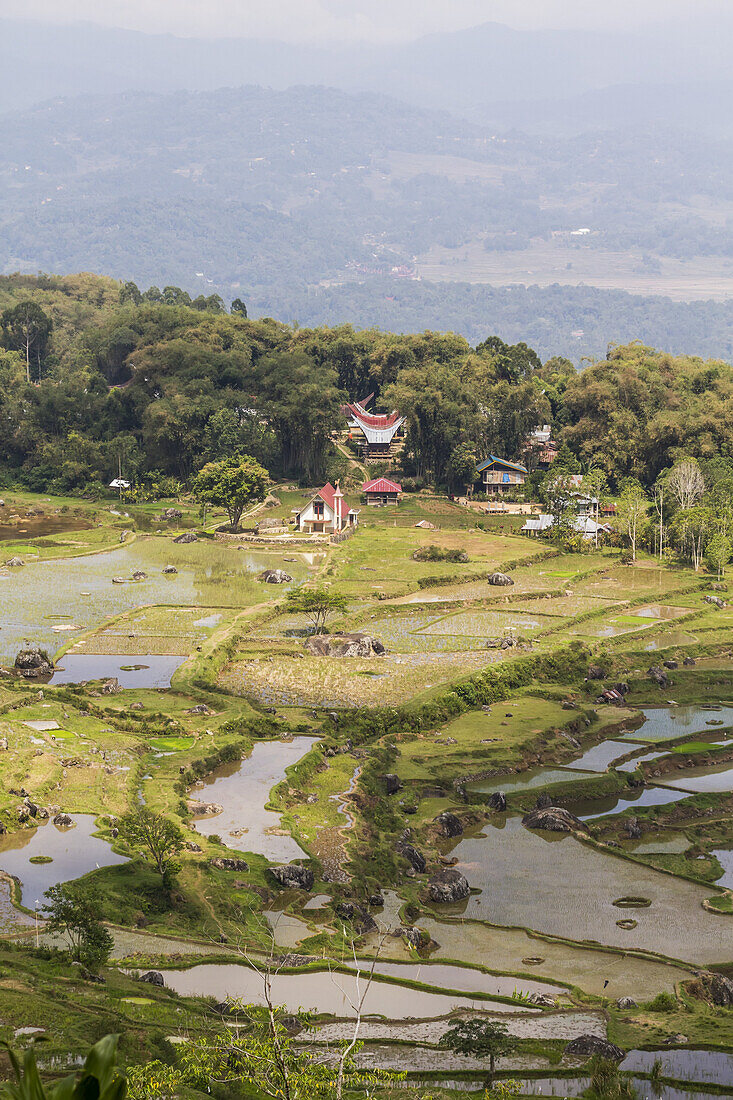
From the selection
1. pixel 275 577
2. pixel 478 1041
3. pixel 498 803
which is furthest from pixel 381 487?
pixel 478 1041

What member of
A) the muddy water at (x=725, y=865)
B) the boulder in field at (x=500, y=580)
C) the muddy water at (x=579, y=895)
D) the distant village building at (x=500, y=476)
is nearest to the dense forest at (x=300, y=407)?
the distant village building at (x=500, y=476)

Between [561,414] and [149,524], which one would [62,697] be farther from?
[561,414]

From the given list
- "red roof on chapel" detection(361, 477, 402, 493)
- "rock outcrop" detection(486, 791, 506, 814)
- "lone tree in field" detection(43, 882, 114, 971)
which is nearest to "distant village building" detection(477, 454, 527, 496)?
"red roof on chapel" detection(361, 477, 402, 493)

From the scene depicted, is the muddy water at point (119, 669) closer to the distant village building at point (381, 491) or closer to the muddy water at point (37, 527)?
the muddy water at point (37, 527)

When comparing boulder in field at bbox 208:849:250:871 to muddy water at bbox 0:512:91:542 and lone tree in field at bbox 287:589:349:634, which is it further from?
muddy water at bbox 0:512:91:542

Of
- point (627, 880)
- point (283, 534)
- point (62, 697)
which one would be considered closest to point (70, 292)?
point (283, 534)
